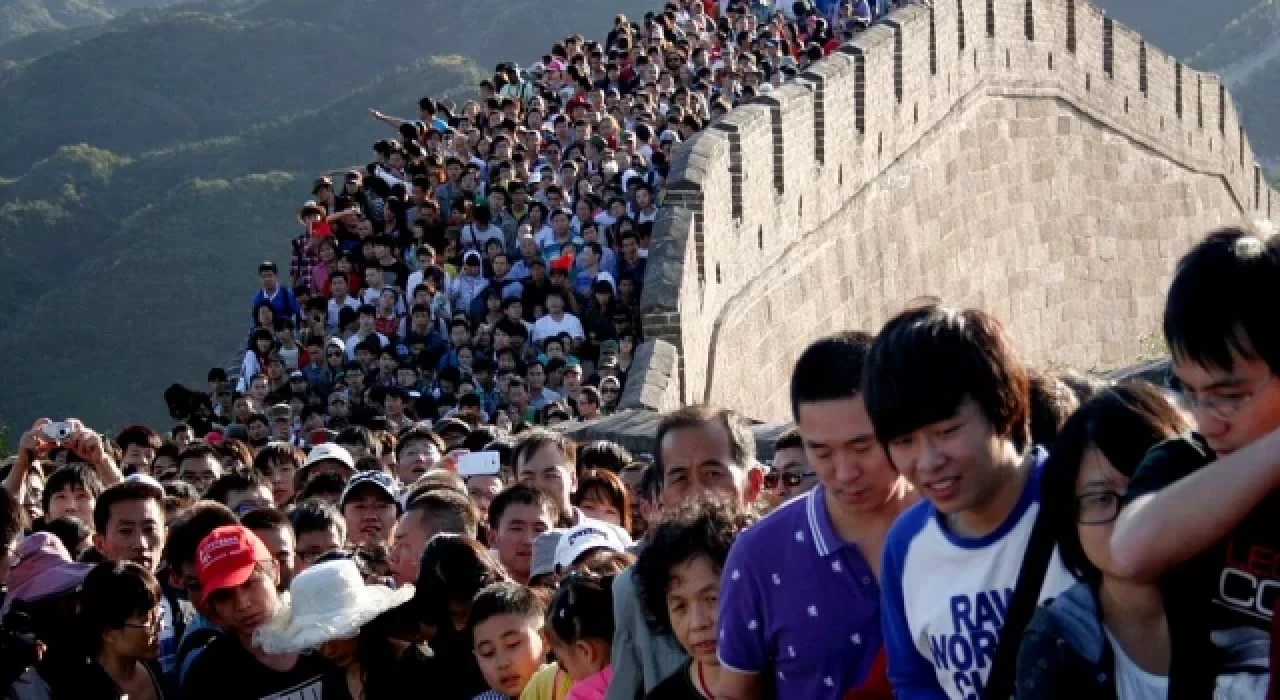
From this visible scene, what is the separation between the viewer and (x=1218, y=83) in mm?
24844

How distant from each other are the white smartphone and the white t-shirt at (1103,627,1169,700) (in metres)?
4.70

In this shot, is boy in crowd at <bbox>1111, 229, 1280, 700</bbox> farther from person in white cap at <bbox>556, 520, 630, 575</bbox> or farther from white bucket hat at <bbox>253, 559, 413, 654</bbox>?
white bucket hat at <bbox>253, 559, 413, 654</bbox>

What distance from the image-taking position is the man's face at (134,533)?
6.30 m

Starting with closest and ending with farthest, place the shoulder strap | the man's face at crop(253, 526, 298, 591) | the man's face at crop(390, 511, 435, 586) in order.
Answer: the shoulder strap < the man's face at crop(390, 511, 435, 586) < the man's face at crop(253, 526, 298, 591)

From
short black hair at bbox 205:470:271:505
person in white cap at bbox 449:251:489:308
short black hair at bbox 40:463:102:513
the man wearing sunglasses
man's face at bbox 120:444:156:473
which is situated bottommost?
the man wearing sunglasses

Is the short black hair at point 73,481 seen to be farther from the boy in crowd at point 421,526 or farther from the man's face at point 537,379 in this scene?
the man's face at point 537,379

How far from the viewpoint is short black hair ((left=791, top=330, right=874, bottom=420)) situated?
3570 millimetres

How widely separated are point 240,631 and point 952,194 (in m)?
15.8

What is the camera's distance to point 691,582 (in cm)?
393

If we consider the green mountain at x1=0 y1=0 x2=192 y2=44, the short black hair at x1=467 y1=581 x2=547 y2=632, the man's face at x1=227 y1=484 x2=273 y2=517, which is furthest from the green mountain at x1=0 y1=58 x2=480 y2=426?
the short black hair at x1=467 y1=581 x2=547 y2=632

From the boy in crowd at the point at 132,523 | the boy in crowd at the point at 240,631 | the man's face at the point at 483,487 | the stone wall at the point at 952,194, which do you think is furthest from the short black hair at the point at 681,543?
the stone wall at the point at 952,194

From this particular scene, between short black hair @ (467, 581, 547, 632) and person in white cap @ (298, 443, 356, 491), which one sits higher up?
person in white cap @ (298, 443, 356, 491)

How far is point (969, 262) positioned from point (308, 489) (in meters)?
14.2

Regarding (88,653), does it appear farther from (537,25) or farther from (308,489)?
(537,25)
